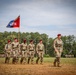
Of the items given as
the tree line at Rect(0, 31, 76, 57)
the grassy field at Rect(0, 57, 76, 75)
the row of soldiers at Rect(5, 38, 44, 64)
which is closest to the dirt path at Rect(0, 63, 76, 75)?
the grassy field at Rect(0, 57, 76, 75)

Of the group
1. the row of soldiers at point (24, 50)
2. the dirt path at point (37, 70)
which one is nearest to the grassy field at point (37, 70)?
the dirt path at point (37, 70)

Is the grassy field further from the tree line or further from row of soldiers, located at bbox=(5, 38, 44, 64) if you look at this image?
the tree line

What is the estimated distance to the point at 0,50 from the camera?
280ft

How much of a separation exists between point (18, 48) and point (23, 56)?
771 millimetres

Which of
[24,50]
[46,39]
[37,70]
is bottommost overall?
[37,70]

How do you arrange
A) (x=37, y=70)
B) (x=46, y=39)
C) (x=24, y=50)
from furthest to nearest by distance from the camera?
(x=46, y=39)
(x=24, y=50)
(x=37, y=70)

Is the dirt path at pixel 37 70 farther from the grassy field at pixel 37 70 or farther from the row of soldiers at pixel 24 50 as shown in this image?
the row of soldiers at pixel 24 50

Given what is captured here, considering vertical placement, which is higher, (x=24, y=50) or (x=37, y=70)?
A: (x=24, y=50)

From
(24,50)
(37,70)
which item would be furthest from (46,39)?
(37,70)

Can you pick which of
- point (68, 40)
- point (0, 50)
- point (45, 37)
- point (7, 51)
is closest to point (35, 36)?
point (45, 37)

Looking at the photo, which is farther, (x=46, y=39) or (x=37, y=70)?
(x=46, y=39)

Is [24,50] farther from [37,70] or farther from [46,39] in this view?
[46,39]

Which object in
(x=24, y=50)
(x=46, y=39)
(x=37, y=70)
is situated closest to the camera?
(x=37, y=70)

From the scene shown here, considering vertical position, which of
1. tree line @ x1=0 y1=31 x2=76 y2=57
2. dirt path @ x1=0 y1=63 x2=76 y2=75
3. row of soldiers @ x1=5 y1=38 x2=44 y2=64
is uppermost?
tree line @ x1=0 y1=31 x2=76 y2=57
